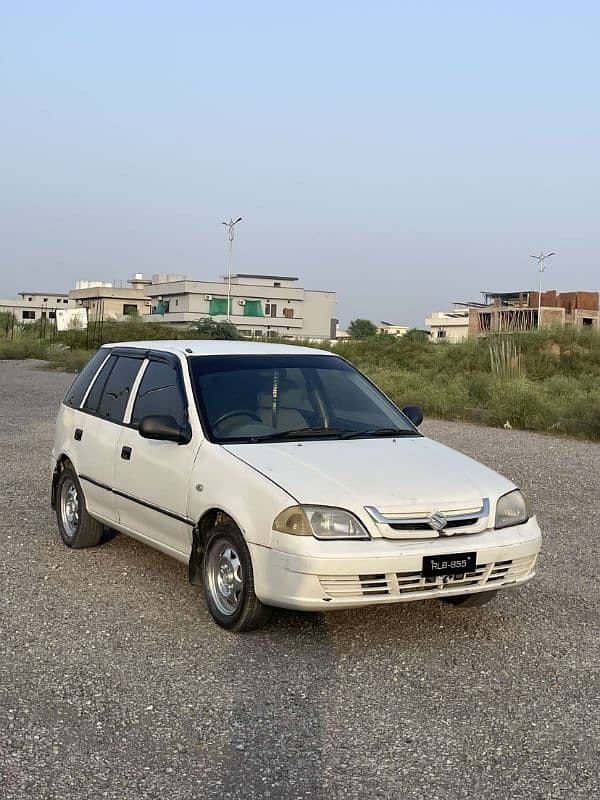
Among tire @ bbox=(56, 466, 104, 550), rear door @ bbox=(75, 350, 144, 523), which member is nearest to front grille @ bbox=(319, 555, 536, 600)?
rear door @ bbox=(75, 350, 144, 523)

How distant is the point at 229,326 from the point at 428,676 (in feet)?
161

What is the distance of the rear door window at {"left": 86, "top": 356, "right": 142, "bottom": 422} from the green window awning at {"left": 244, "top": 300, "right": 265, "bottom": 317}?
110964 millimetres

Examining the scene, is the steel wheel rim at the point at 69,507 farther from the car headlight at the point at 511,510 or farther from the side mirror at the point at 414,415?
the car headlight at the point at 511,510

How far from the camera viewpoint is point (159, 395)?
7.29m

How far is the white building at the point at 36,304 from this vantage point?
155 meters

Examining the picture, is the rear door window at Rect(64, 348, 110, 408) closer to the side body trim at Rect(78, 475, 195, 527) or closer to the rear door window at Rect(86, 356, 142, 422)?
the rear door window at Rect(86, 356, 142, 422)

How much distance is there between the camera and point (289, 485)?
573cm

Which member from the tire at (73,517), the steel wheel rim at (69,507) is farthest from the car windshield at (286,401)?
the steel wheel rim at (69,507)

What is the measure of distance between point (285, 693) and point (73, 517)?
3.70 metres

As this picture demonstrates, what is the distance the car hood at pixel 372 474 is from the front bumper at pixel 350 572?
0.76 feet

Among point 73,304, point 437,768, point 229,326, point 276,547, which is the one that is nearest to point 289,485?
point 276,547

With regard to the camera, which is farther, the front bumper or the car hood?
the car hood

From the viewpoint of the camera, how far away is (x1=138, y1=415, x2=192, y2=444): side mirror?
6621mm

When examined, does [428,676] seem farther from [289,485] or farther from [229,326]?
[229,326]
